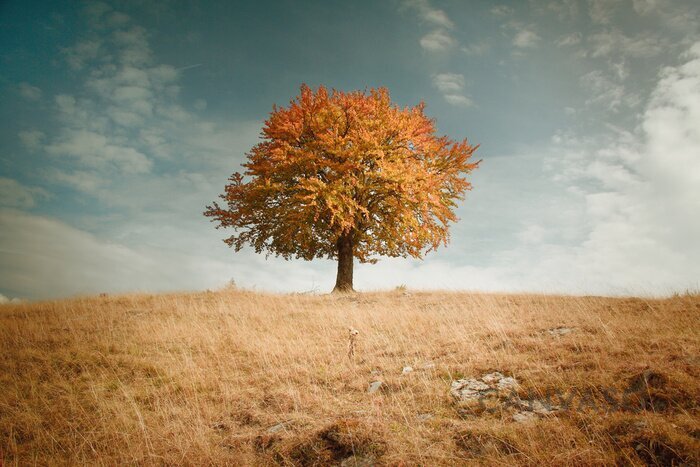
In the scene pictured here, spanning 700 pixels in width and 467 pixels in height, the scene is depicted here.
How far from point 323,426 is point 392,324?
523 centimetres

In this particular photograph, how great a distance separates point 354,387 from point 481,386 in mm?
2012

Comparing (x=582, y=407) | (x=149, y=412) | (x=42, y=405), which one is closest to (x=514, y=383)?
(x=582, y=407)

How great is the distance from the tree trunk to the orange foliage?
44 centimetres

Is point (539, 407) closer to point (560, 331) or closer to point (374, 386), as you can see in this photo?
point (374, 386)

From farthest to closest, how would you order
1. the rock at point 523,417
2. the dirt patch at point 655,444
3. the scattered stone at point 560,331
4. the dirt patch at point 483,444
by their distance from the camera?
the scattered stone at point 560,331 < the rock at point 523,417 < the dirt patch at point 483,444 < the dirt patch at point 655,444

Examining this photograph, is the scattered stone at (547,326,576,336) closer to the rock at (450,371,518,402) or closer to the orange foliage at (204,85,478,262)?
the rock at (450,371,518,402)

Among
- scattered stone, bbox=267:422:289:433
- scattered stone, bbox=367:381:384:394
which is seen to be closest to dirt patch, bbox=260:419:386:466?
scattered stone, bbox=267:422:289:433

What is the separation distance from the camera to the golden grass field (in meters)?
3.83

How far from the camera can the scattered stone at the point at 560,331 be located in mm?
7325

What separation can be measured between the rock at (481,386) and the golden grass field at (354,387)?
158 mm

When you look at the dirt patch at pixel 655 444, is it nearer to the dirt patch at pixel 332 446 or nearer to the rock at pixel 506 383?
the rock at pixel 506 383

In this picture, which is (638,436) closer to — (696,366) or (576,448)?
(576,448)

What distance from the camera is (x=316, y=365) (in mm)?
7070

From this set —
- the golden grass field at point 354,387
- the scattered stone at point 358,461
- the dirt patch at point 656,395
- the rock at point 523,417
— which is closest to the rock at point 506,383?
the golden grass field at point 354,387
